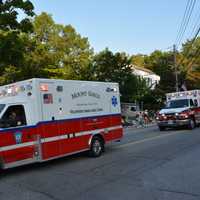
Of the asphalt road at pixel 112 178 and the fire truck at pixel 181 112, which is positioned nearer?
the asphalt road at pixel 112 178

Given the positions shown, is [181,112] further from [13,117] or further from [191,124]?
[13,117]

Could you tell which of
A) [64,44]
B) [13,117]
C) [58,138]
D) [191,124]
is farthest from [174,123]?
[64,44]

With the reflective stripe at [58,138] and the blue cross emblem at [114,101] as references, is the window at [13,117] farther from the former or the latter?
the blue cross emblem at [114,101]

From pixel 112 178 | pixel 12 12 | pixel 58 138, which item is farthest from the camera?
pixel 12 12

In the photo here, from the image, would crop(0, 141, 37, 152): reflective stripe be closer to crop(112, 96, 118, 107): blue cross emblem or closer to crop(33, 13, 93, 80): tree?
crop(112, 96, 118, 107): blue cross emblem

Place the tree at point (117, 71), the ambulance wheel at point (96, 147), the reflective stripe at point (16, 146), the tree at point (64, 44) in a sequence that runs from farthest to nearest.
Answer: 1. the tree at point (64, 44)
2. the tree at point (117, 71)
3. the ambulance wheel at point (96, 147)
4. the reflective stripe at point (16, 146)

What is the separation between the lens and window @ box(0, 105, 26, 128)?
864 cm

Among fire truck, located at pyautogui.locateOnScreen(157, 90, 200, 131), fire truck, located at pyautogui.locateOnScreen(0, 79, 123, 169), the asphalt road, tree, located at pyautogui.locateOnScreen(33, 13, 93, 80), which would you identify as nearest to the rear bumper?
fire truck, located at pyautogui.locateOnScreen(157, 90, 200, 131)

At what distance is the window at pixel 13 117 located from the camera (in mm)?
8635

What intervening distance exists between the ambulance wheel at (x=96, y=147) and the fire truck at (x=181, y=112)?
9434 mm

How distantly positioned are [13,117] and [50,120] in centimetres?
115

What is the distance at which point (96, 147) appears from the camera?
1143cm

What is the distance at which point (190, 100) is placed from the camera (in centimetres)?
2162

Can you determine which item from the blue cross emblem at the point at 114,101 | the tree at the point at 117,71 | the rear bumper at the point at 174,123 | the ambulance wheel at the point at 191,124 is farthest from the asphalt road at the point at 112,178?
the tree at the point at 117,71
